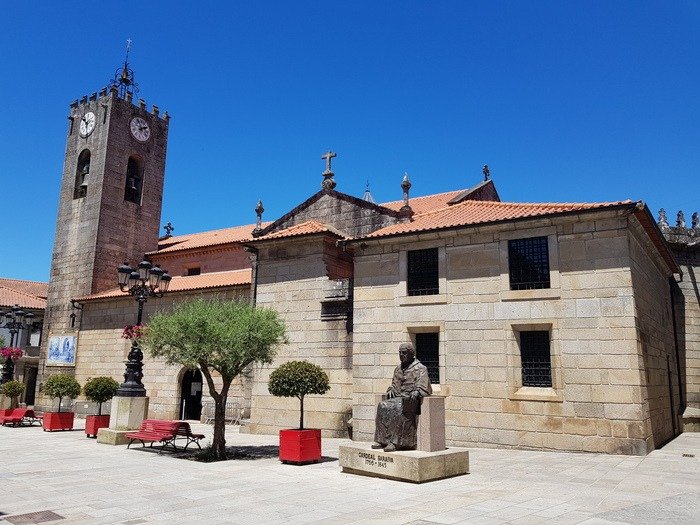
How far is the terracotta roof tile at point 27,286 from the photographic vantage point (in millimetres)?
45656

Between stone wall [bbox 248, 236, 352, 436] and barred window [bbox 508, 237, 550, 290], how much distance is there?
18.8 ft

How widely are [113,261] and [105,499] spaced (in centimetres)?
2521

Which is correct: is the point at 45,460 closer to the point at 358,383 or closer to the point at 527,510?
the point at 358,383

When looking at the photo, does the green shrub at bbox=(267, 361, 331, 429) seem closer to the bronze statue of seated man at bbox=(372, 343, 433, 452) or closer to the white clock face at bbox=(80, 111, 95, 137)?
the bronze statue of seated man at bbox=(372, 343, 433, 452)

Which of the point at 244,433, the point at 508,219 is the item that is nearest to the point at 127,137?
the point at 244,433

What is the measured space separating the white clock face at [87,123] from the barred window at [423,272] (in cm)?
2553

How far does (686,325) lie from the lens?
21.3 m

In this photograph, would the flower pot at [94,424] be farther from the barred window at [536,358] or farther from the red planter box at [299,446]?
the barred window at [536,358]

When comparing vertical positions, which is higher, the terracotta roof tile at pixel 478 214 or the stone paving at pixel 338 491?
the terracotta roof tile at pixel 478 214

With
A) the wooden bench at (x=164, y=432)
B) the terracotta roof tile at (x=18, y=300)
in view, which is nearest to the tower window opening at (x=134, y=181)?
the terracotta roof tile at (x=18, y=300)

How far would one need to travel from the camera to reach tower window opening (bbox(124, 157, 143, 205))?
3316 centimetres

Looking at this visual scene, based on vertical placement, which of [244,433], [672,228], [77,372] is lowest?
Answer: [244,433]

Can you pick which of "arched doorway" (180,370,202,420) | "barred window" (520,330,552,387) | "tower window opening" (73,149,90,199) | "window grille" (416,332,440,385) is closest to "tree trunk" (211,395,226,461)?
"window grille" (416,332,440,385)

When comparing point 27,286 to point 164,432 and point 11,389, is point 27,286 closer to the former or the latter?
point 11,389
